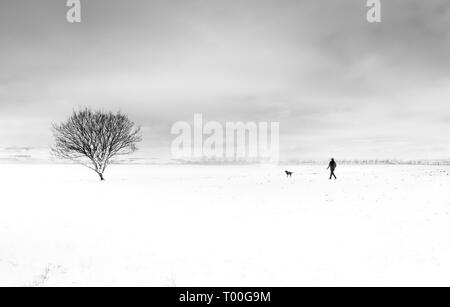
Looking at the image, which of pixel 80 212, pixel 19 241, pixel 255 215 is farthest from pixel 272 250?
pixel 80 212

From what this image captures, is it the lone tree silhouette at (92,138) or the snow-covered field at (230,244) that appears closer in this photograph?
the snow-covered field at (230,244)

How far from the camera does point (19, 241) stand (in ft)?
33.6

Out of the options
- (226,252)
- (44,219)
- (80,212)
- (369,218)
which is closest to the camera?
(226,252)

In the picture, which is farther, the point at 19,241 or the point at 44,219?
the point at 44,219

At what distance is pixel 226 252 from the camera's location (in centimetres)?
903

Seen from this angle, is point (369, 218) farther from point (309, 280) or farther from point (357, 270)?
point (309, 280)

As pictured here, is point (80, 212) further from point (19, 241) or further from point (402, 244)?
point (402, 244)

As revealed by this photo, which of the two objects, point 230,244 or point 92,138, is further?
point 92,138

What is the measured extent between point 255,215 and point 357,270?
6381mm

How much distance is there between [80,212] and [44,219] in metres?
1.83

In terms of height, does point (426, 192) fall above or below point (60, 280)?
above

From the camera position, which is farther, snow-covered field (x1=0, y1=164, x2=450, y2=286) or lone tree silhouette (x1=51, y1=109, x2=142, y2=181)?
lone tree silhouette (x1=51, y1=109, x2=142, y2=181)

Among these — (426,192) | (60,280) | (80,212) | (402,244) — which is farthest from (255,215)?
(426,192)
